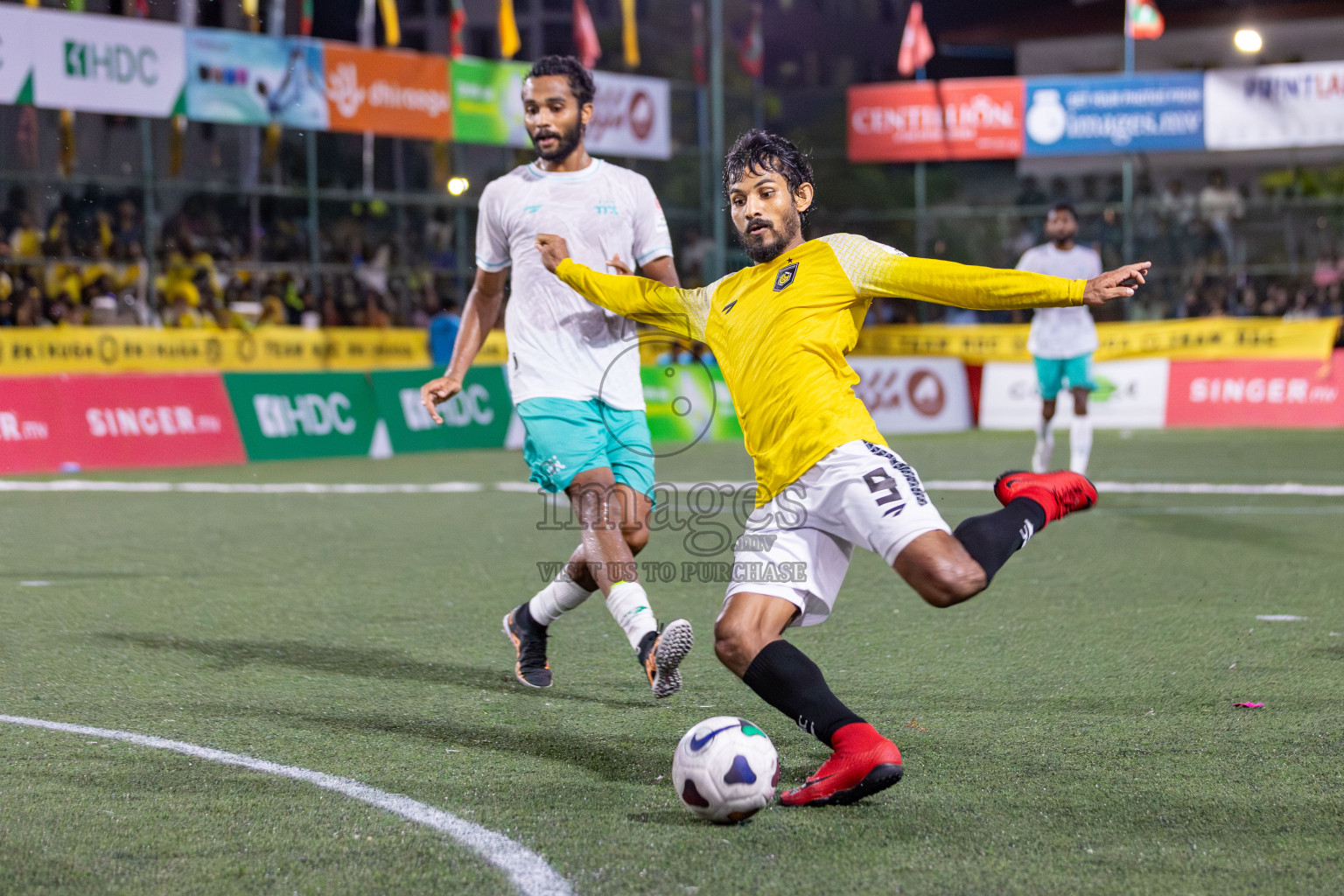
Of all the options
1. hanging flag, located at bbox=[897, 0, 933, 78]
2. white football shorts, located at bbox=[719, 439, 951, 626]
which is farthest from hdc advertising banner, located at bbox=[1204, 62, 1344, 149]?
white football shorts, located at bbox=[719, 439, 951, 626]

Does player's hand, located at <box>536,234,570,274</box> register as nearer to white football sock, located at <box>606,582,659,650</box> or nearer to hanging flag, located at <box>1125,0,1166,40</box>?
white football sock, located at <box>606,582,659,650</box>

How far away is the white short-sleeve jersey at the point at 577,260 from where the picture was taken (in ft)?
17.5

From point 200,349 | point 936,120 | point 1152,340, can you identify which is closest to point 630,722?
point 200,349

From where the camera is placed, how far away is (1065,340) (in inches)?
514

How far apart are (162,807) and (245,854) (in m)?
0.49

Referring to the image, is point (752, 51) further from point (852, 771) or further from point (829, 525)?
point (852, 771)

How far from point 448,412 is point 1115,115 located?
590 inches

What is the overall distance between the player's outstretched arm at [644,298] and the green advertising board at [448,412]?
12317mm

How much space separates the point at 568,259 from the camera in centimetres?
492

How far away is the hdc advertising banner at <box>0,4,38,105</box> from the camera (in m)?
16.5

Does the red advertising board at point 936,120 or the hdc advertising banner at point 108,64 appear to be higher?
the red advertising board at point 936,120

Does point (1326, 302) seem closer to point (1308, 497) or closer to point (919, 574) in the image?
point (1308, 497)

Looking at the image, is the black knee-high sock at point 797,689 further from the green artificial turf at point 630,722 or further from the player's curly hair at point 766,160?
the player's curly hair at point 766,160

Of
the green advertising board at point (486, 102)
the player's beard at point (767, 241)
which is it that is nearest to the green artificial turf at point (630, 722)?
the player's beard at point (767, 241)
